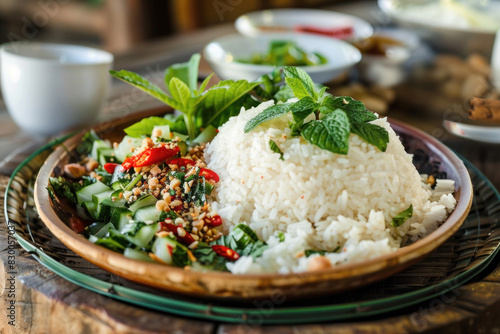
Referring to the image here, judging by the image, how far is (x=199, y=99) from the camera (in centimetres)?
253

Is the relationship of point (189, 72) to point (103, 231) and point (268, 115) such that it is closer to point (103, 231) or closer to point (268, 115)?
point (268, 115)

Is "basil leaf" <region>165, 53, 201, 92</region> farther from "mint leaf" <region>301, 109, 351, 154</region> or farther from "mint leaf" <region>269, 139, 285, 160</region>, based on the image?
"mint leaf" <region>301, 109, 351, 154</region>

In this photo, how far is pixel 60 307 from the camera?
1772 mm

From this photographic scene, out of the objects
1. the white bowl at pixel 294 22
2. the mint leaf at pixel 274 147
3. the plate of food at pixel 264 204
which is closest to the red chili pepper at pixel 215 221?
the plate of food at pixel 264 204

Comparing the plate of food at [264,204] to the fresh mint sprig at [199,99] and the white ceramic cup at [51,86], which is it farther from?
the white ceramic cup at [51,86]

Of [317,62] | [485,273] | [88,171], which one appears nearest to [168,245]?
[88,171]

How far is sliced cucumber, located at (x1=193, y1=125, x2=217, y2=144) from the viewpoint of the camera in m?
2.53

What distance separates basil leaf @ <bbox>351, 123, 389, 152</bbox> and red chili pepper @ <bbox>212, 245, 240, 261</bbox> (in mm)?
683

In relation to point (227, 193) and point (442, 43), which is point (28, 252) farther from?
point (442, 43)

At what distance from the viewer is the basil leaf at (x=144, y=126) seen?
263cm

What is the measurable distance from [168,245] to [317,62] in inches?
106

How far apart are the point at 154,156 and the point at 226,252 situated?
0.62 meters

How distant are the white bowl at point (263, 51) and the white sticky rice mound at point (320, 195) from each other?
1.46 meters

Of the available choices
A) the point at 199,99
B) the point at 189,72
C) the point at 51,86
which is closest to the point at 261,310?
the point at 199,99
